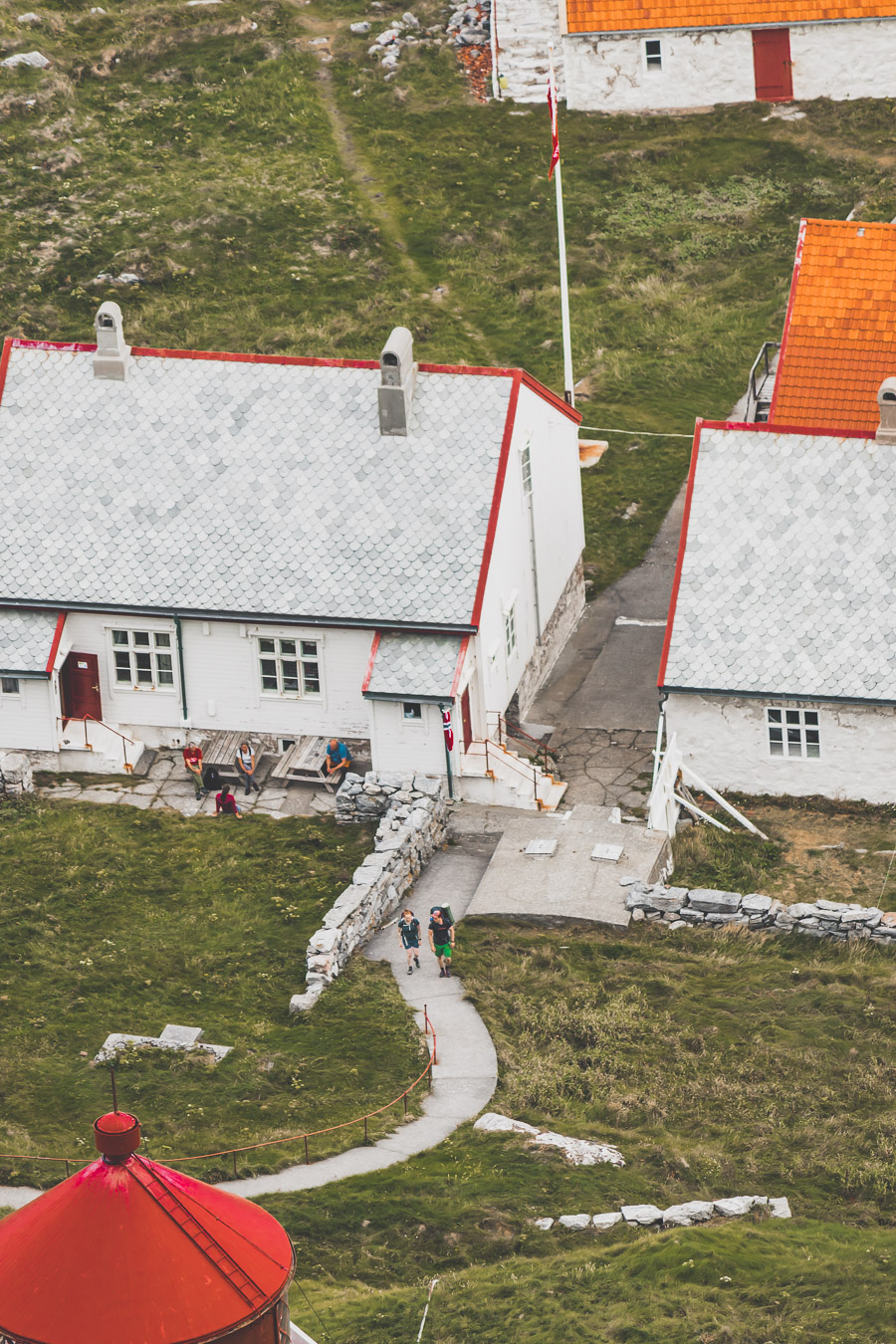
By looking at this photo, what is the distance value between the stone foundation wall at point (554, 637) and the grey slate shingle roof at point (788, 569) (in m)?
4.60

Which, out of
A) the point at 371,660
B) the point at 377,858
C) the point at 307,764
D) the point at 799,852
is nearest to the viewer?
the point at 377,858

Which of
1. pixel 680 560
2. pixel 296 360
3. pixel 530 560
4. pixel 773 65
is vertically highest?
pixel 773 65

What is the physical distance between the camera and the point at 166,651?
4084cm

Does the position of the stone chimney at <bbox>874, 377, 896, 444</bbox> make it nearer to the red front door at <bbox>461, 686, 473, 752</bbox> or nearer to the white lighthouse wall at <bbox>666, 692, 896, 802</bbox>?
the white lighthouse wall at <bbox>666, 692, 896, 802</bbox>

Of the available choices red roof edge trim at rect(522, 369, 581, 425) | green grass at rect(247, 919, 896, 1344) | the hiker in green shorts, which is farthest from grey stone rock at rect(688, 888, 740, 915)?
red roof edge trim at rect(522, 369, 581, 425)

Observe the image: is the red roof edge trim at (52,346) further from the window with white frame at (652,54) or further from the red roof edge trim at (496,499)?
the window with white frame at (652,54)

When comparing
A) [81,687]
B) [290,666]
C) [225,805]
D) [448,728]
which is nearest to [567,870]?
[448,728]

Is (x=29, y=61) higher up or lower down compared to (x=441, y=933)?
higher up

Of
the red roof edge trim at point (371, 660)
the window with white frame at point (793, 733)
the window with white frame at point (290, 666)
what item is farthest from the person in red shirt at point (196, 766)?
the window with white frame at point (793, 733)

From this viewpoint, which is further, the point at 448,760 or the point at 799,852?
the point at 448,760

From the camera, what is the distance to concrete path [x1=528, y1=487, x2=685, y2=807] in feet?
133

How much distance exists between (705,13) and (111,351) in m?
28.6

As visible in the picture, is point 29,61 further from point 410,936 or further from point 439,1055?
point 439,1055

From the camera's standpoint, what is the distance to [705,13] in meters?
63.1
